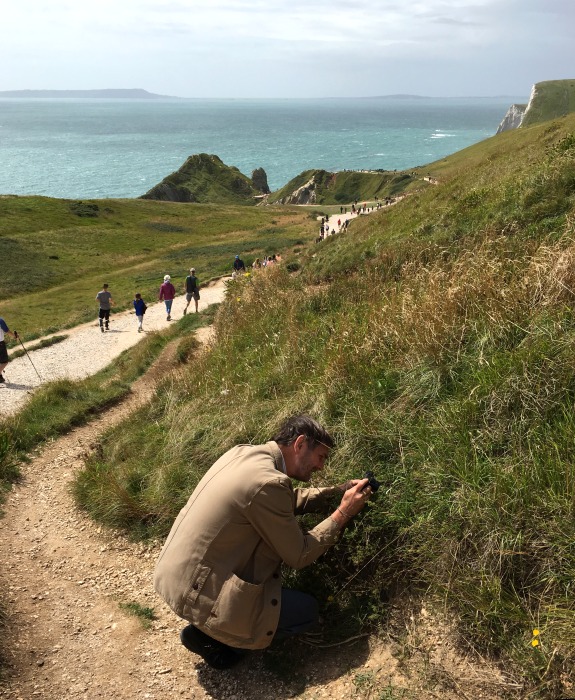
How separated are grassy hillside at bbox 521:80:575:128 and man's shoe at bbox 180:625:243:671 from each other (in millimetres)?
142137

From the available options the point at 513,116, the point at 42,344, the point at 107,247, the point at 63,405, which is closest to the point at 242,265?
the point at 42,344

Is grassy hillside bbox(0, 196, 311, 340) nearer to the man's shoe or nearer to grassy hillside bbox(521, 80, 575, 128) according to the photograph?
the man's shoe

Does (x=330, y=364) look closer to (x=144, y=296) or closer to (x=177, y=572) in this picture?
(x=177, y=572)

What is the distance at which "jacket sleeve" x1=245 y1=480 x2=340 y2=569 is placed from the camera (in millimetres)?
3488

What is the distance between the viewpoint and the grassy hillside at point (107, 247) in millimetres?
35312

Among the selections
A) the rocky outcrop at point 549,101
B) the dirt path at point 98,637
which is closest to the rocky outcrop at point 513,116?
the rocky outcrop at point 549,101

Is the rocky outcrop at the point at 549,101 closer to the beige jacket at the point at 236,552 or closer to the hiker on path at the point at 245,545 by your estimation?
the hiker on path at the point at 245,545

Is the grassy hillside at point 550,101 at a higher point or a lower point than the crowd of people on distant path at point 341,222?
higher

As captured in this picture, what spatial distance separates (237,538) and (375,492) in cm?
121

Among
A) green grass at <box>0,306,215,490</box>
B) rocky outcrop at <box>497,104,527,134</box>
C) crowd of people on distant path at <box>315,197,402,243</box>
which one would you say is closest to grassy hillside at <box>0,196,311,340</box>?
crowd of people on distant path at <box>315,197,402,243</box>

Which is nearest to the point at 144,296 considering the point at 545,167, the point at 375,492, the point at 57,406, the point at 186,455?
the point at 57,406

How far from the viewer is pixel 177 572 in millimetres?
3625

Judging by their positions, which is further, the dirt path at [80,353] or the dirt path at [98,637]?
the dirt path at [80,353]

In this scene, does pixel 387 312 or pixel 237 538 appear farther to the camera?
pixel 387 312
